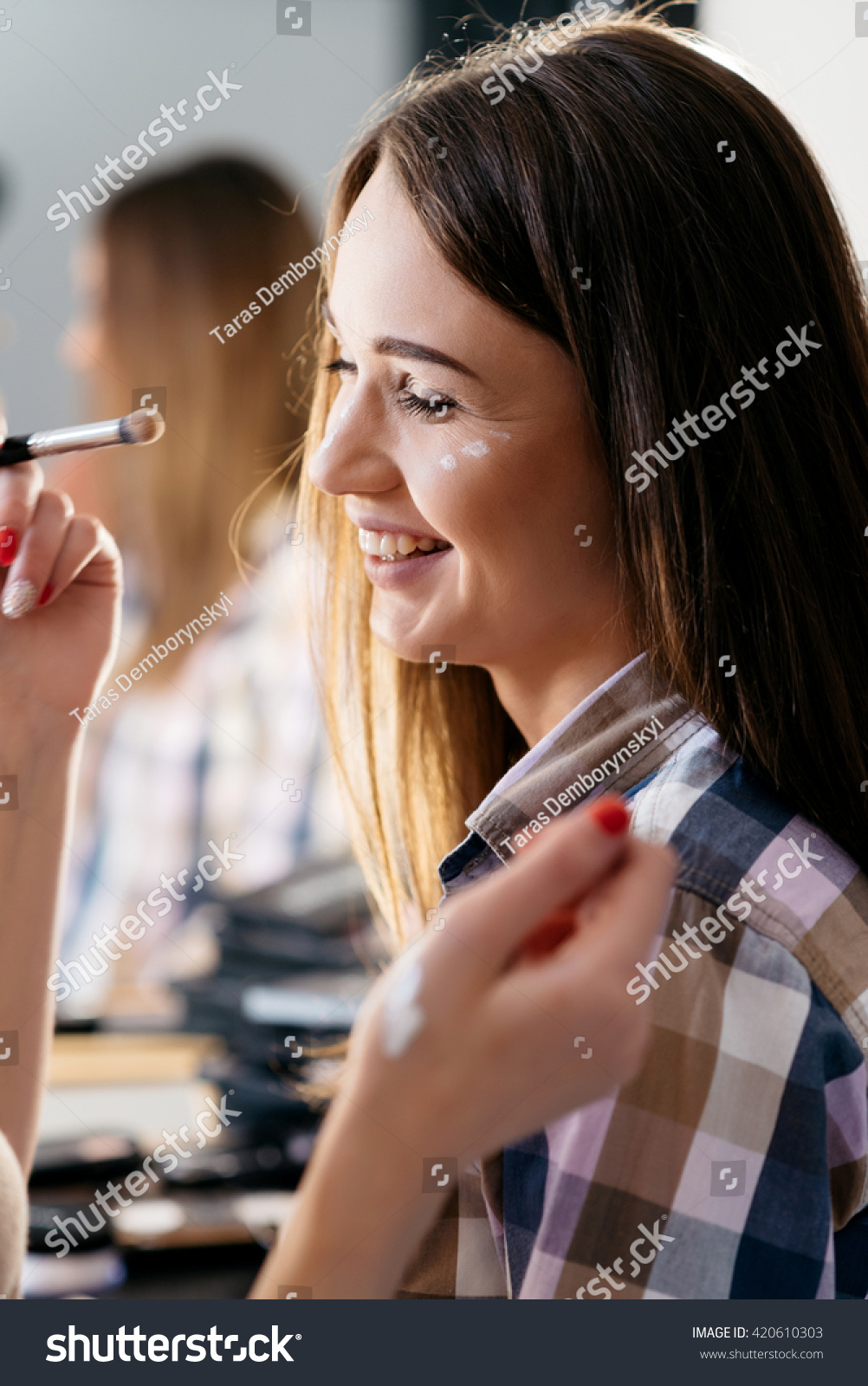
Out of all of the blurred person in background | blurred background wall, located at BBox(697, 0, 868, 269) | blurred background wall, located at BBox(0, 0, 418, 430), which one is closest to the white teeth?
blurred background wall, located at BBox(697, 0, 868, 269)

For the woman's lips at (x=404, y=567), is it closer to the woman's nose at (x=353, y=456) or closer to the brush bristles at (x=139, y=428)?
the woman's nose at (x=353, y=456)

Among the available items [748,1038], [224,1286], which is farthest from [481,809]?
[224,1286]

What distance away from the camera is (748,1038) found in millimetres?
525

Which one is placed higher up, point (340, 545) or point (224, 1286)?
point (340, 545)

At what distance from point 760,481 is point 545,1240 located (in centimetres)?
43

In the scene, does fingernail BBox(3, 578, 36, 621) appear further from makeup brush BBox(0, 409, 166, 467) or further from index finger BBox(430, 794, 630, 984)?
index finger BBox(430, 794, 630, 984)

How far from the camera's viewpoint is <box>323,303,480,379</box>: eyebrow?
26.4 inches

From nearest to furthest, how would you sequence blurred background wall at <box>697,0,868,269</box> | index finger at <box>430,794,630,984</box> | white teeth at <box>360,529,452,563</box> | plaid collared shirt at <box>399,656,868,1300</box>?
index finger at <box>430,794,630,984</box> → plaid collared shirt at <box>399,656,868,1300</box> → white teeth at <box>360,529,452,563</box> → blurred background wall at <box>697,0,868,269</box>

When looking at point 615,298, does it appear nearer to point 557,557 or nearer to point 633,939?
point 557,557

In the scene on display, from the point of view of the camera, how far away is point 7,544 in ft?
2.71

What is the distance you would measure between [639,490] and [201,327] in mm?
1284

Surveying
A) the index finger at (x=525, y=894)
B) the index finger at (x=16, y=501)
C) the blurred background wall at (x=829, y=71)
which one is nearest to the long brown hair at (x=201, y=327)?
the blurred background wall at (x=829, y=71)

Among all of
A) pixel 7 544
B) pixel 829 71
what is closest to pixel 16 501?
pixel 7 544

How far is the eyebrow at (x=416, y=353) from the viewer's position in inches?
26.4
